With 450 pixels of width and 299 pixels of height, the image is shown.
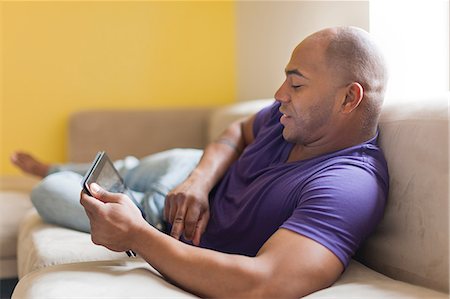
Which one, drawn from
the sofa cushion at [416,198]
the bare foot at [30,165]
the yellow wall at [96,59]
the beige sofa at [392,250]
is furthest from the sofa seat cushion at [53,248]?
the yellow wall at [96,59]

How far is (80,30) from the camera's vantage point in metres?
3.21

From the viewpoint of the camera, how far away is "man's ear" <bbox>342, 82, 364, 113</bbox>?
1356 millimetres

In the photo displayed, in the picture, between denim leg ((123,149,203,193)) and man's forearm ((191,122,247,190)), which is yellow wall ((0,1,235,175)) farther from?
man's forearm ((191,122,247,190))

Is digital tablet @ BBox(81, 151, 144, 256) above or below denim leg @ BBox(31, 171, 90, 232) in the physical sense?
above

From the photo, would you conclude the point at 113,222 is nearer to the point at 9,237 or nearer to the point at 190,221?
the point at 190,221

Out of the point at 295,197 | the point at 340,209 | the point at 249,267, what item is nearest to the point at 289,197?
the point at 295,197

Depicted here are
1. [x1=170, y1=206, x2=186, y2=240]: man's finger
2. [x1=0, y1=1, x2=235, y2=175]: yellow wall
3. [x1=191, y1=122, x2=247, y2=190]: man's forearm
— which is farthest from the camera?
[x1=0, y1=1, x2=235, y2=175]: yellow wall

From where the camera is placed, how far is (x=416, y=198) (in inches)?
49.5

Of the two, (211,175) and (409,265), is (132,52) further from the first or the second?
(409,265)

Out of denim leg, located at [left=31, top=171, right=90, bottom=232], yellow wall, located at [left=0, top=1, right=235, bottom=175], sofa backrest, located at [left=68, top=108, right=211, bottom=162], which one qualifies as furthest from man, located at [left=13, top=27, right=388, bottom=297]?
yellow wall, located at [left=0, top=1, right=235, bottom=175]

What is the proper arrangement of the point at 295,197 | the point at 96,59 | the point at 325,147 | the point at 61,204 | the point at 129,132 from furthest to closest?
the point at 96,59, the point at 129,132, the point at 61,204, the point at 325,147, the point at 295,197

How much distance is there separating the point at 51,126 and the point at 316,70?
215 centimetres

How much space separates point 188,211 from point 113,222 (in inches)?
15.9

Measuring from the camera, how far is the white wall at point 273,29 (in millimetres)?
2189
